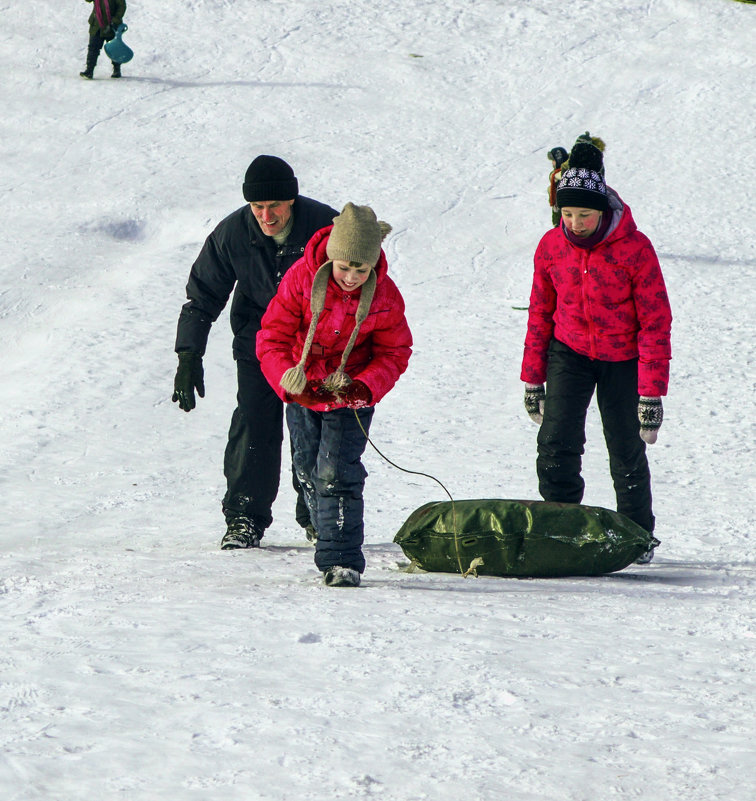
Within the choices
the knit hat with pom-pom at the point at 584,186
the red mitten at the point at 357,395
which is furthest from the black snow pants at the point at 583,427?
the red mitten at the point at 357,395

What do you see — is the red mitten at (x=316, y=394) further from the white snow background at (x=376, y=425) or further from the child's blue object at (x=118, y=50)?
the child's blue object at (x=118, y=50)

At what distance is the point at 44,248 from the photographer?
10.7 metres

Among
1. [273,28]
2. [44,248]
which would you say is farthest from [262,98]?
[44,248]

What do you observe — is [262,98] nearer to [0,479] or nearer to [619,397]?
[0,479]

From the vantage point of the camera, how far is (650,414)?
14.9 feet

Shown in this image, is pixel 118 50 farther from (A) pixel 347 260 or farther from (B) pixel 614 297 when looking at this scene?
(A) pixel 347 260

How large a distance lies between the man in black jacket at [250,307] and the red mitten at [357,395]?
2.93ft

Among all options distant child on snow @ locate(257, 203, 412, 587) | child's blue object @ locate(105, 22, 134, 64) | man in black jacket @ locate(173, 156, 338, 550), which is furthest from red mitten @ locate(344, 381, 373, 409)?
child's blue object @ locate(105, 22, 134, 64)

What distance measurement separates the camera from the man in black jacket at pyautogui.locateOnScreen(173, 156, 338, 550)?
4.56 metres

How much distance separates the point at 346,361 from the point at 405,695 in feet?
5.03

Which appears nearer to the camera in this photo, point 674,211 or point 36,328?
point 36,328

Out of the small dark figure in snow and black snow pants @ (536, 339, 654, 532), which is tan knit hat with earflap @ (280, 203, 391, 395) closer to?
black snow pants @ (536, 339, 654, 532)

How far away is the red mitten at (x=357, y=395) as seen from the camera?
13.0 feet

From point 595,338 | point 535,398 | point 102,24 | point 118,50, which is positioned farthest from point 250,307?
point 102,24
